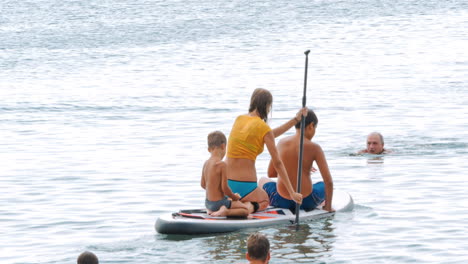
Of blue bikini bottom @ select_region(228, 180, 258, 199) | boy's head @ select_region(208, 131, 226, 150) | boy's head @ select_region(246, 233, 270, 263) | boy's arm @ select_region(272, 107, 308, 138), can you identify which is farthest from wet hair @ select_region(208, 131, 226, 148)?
boy's head @ select_region(246, 233, 270, 263)

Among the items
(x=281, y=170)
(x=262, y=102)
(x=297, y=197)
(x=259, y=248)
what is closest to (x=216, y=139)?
(x=262, y=102)

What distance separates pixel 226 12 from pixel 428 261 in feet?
161

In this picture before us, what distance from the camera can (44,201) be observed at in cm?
1463

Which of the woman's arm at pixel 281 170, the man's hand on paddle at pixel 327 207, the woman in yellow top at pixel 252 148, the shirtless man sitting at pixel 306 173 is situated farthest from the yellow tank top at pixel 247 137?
the man's hand on paddle at pixel 327 207

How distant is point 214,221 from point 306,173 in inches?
54.7

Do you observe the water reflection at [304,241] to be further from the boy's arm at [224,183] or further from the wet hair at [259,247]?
the wet hair at [259,247]

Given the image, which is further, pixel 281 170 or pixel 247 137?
pixel 247 137

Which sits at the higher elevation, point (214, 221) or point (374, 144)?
point (374, 144)

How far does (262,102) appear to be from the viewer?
36.4ft

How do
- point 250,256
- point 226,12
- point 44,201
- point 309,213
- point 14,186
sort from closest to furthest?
point 250,256
point 309,213
point 44,201
point 14,186
point 226,12

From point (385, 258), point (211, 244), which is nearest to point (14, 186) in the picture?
point (211, 244)

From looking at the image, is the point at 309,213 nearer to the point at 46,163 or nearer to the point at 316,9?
the point at 46,163

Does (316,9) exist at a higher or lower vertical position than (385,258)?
higher

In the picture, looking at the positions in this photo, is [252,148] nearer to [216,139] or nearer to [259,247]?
[216,139]
